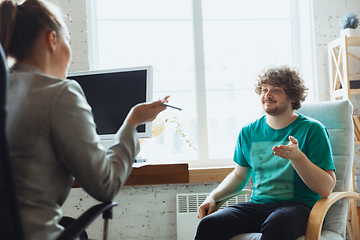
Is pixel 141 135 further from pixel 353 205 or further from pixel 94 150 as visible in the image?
pixel 353 205

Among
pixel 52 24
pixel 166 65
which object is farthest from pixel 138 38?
pixel 52 24

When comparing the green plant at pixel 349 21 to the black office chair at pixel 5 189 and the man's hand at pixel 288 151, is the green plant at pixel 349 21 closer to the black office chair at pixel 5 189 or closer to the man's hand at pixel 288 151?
the man's hand at pixel 288 151

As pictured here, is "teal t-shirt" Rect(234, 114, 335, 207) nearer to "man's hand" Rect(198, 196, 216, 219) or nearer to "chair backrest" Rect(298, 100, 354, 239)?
"chair backrest" Rect(298, 100, 354, 239)

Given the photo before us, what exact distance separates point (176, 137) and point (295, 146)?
4.60 ft

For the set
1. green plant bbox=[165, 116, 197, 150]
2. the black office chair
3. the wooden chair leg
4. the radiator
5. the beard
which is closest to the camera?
the black office chair

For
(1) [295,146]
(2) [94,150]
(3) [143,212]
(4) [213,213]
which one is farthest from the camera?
(3) [143,212]

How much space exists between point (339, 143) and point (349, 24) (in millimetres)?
1253

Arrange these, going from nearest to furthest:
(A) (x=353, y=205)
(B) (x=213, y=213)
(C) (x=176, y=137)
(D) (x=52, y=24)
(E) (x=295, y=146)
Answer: (D) (x=52, y=24), (E) (x=295, y=146), (B) (x=213, y=213), (A) (x=353, y=205), (C) (x=176, y=137)

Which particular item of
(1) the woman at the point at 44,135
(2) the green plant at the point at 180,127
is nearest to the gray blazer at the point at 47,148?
(1) the woman at the point at 44,135

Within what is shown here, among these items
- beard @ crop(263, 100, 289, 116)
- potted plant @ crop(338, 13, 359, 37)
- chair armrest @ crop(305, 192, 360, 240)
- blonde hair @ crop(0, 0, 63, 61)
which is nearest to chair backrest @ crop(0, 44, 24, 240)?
blonde hair @ crop(0, 0, 63, 61)

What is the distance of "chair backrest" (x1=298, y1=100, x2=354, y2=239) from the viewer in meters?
1.49

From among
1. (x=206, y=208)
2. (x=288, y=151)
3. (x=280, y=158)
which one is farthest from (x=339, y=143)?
(x=206, y=208)

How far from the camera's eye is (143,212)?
8.00ft

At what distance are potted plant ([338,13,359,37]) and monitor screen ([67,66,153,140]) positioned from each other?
1680 mm
